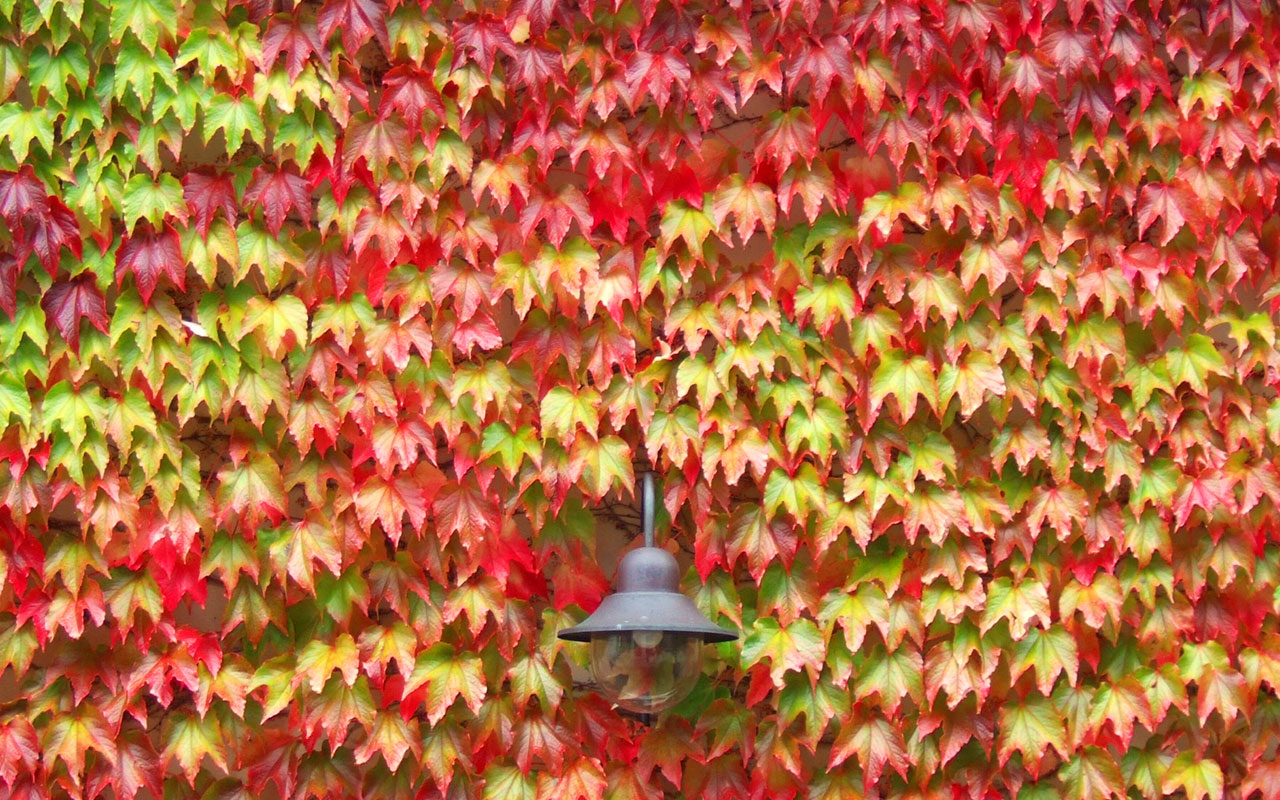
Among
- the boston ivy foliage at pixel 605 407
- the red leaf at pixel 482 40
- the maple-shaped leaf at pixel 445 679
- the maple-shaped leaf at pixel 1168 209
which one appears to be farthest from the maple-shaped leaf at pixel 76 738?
the maple-shaped leaf at pixel 1168 209

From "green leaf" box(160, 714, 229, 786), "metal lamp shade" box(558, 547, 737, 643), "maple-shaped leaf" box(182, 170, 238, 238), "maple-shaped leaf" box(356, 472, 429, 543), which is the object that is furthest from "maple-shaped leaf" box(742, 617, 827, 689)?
"maple-shaped leaf" box(182, 170, 238, 238)

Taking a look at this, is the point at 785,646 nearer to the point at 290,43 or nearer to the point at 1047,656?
the point at 1047,656

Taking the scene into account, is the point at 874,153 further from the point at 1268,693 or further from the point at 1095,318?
the point at 1268,693

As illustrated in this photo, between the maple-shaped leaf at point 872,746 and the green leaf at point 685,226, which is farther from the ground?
the green leaf at point 685,226

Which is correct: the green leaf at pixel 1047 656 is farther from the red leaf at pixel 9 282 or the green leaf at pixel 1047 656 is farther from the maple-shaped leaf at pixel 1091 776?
the red leaf at pixel 9 282

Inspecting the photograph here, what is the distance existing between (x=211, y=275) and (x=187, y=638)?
2.29ft

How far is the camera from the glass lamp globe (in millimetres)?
2430

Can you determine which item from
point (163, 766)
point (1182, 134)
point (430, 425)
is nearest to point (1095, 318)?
point (1182, 134)

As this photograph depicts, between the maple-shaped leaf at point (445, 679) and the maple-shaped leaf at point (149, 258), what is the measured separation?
87cm

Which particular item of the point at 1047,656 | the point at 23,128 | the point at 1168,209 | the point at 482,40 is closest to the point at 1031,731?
the point at 1047,656

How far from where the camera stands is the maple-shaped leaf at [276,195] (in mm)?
2691

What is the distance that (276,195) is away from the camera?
2.70 meters

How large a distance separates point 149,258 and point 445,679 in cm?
99

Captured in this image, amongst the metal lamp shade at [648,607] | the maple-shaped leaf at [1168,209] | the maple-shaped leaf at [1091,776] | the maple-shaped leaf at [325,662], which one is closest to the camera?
the metal lamp shade at [648,607]
